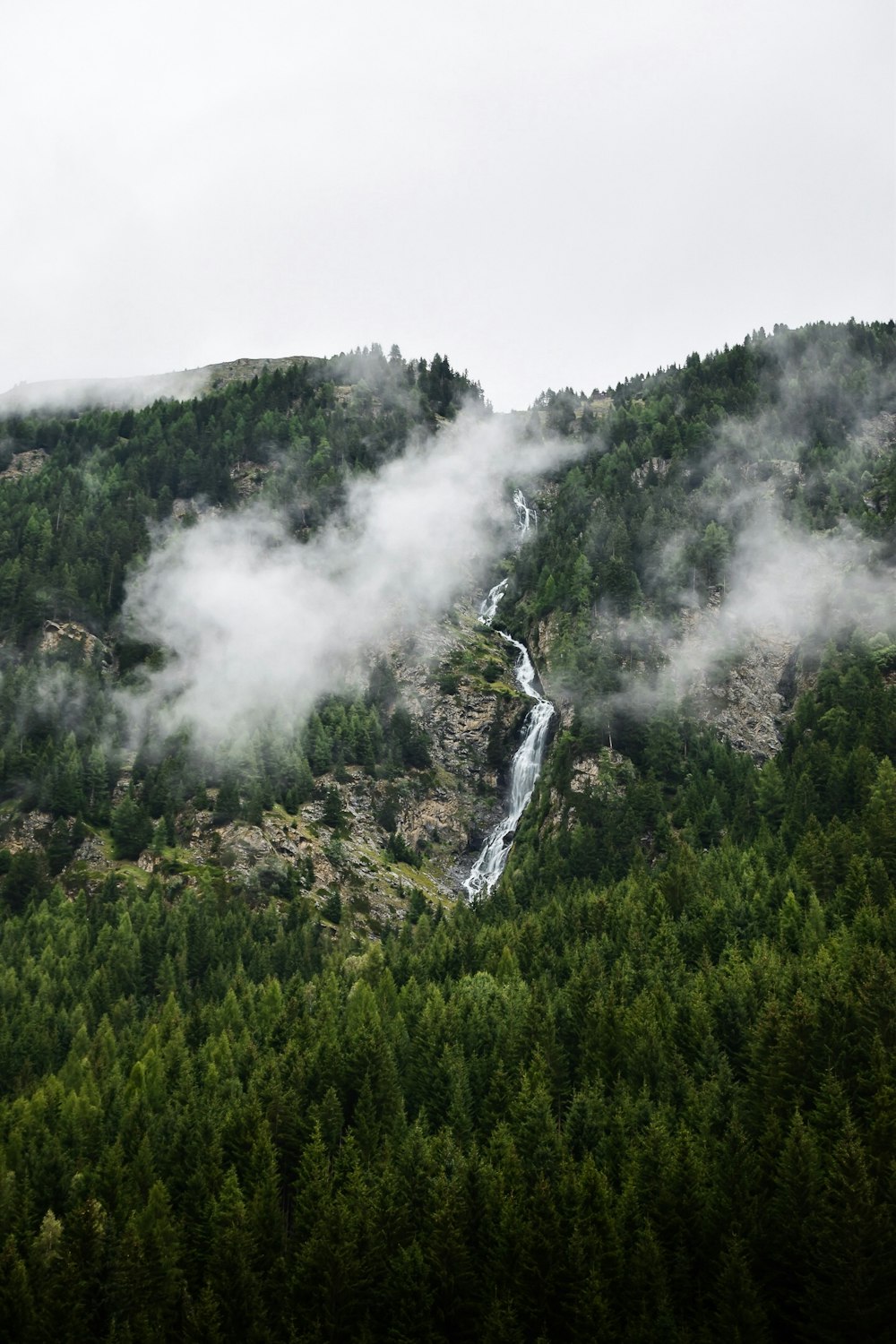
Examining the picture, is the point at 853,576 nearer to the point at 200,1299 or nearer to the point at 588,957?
the point at 588,957

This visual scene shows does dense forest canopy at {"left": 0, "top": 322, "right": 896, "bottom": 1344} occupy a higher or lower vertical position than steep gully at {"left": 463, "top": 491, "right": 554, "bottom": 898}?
lower

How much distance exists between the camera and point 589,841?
147 metres

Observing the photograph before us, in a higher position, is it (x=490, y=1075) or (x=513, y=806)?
(x=513, y=806)

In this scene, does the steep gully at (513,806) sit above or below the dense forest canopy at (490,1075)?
above

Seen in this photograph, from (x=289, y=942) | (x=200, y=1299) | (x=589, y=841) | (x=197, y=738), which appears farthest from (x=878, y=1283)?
(x=197, y=738)

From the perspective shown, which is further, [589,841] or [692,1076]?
[589,841]

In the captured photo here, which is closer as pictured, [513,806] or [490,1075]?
[490,1075]

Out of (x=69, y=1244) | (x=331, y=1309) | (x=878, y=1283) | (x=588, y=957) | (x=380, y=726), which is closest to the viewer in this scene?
(x=878, y=1283)

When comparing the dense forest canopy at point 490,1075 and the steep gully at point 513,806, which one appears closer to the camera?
the dense forest canopy at point 490,1075

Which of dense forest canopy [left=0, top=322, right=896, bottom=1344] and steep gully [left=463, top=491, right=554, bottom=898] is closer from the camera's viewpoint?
dense forest canopy [left=0, top=322, right=896, bottom=1344]

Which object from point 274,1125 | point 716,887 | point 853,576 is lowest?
point 274,1125

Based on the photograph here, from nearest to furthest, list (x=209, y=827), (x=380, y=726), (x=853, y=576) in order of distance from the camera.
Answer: (x=209, y=827) < (x=853, y=576) < (x=380, y=726)

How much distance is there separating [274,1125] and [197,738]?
11704 centimetres

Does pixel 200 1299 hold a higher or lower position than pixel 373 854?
lower
